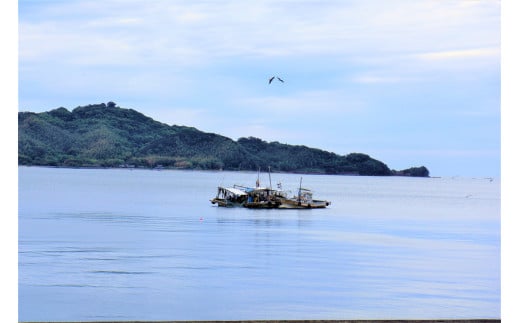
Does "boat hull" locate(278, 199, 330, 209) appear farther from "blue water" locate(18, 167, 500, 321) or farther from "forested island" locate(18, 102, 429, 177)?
"forested island" locate(18, 102, 429, 177)

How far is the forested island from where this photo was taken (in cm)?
6975

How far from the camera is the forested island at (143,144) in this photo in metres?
69.8

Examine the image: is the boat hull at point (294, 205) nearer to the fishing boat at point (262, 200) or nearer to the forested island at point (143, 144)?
the fishing boat at point (262, 200)

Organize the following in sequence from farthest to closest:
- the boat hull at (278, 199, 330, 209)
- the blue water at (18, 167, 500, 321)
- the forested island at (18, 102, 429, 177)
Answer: the forested island at (18, 102, 429, 177), the boat hull at (278, 199, 330, 209), the blue water at (18, 167, 500, 321)

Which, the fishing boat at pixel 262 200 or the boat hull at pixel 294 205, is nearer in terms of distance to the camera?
the fishing boat at pixel 262 200

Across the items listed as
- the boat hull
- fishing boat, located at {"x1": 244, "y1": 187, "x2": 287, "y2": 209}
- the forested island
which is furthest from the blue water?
the forested island

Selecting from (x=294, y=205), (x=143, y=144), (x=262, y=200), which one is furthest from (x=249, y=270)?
(x=143, y=144)

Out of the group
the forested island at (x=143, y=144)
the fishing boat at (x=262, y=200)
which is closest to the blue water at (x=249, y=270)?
the fishing boat at (x=262, y=200)

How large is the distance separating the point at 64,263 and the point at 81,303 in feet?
14.2

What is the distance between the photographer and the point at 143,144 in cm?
7662

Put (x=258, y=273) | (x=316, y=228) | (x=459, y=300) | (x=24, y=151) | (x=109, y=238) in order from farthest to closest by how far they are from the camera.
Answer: (x=24, y=151) → (x=316, y=228) → (x=109, y=238) → (x=258, y=273) → (x=459, y=300)
